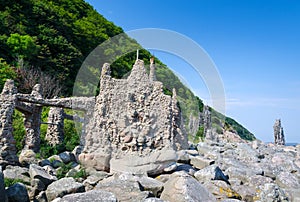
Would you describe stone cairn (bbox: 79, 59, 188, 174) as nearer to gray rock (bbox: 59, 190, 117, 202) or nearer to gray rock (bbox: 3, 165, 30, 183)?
gray rock (bbox: 3, 165, 30, 183)

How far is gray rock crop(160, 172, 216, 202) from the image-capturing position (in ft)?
16.7

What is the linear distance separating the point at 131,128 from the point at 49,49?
23908 millimetres

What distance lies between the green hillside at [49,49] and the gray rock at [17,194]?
14904 mm

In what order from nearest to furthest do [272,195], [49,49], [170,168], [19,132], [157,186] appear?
[272,195] → [157,186] → [170,168] → [19,132] → [49,49]

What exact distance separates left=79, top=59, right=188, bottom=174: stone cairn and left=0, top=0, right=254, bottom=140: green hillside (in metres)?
11.8

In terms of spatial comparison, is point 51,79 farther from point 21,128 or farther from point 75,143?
point 75,143

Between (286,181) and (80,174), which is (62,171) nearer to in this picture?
(80,174)

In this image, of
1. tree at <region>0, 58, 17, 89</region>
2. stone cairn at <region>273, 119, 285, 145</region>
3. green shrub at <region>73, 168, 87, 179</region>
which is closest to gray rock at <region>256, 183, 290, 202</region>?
green shrub at <region>73, 168, 87, 179</region>

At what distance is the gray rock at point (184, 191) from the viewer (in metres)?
5.10

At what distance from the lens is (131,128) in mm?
7746

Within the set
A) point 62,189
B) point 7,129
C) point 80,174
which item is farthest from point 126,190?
point 7,129

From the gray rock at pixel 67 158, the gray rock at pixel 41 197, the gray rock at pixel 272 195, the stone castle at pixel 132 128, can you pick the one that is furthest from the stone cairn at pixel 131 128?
the gray rock at pixel 67 158

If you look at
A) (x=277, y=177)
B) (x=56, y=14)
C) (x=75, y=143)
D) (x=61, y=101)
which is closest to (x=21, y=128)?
(x=75, y=143)

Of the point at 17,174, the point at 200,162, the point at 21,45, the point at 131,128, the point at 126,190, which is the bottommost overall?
the point at 17,174
